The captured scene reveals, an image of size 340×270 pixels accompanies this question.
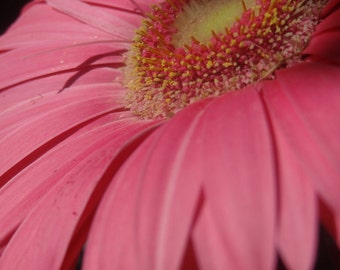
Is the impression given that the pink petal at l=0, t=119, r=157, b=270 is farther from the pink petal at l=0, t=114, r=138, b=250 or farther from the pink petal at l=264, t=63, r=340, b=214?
the pink petal at l=264, t=63, r=340, b=214

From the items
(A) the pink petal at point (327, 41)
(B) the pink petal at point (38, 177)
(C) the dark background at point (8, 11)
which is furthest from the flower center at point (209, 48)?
(C) the dark background at point (8, 11)

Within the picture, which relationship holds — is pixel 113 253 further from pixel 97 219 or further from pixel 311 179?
pixel 311 179

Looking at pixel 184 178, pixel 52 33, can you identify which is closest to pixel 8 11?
pixel 52 33

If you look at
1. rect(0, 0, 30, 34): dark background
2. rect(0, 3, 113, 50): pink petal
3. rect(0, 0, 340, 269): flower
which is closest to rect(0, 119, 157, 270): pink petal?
rect(0, 0, 340, 269): flower

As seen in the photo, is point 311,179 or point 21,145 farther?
point 21,145

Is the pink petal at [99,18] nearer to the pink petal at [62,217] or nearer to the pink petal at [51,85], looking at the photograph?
the pink petal at [51,85]

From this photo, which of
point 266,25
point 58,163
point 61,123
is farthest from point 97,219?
point 266,25

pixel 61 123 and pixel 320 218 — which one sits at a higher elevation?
pixel 61 123
